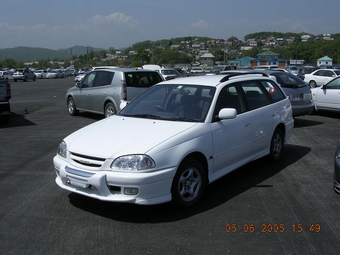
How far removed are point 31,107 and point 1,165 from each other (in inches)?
407

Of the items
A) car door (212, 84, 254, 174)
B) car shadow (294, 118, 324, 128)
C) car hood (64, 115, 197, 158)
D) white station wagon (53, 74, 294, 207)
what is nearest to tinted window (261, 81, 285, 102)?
white station wagon (53, 74, 294, 207)

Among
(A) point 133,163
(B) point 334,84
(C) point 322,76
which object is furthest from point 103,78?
(C) point 322,76

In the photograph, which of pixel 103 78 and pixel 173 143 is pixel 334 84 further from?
pixel 173 143

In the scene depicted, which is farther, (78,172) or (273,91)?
(273,91)

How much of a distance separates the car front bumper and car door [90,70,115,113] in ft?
24.5

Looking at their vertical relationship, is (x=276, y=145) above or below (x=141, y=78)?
below

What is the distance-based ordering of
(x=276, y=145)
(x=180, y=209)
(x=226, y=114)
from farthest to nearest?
(x=276, y=145)
(x=226, y=114)
(x=180, y=209)

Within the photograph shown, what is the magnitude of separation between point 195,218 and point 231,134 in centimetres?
149

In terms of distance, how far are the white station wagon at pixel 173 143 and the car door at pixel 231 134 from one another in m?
0.01

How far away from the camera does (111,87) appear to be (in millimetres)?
12125

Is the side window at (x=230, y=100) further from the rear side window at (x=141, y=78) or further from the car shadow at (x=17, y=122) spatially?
the car shadow at (x=17, y=122)

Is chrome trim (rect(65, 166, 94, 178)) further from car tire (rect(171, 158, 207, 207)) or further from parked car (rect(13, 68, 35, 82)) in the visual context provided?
parked car (rect(13, 68, 35, 82))

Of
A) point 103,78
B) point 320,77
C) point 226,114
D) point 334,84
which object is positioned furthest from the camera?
point 320,77

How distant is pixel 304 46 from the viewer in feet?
366
